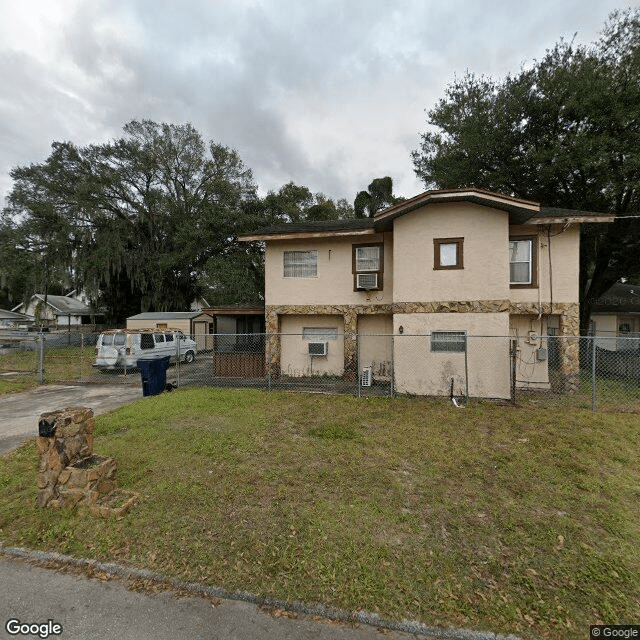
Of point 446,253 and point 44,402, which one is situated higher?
point 446,253

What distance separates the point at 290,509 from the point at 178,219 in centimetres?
2848

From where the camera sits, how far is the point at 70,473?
358cm

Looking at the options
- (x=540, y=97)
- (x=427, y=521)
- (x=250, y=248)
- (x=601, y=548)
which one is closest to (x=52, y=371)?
(x=250, y=248)

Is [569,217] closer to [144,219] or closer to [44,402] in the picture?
[44,402]

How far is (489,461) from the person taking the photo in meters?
4.83

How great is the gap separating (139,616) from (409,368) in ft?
26.2

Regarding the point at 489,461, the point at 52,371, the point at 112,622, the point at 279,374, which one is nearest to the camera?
the point at 112,622

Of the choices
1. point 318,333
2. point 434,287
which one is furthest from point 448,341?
point 318,333

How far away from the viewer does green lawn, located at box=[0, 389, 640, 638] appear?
2.48 meters

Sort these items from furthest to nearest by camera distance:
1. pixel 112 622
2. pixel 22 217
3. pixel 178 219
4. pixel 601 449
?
pixel 178 219, pixel 22 217, pixel 601 449, pixel 112 622

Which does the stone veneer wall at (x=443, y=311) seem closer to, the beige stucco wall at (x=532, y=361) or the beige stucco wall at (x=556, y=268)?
the beige stucco wall at (x=556, y=268)

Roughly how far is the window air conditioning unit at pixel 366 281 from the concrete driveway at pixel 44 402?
7777 mm

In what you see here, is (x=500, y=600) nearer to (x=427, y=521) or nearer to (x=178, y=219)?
(x=427, y=521)

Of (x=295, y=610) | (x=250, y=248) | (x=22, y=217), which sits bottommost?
(x=295, y=610)
